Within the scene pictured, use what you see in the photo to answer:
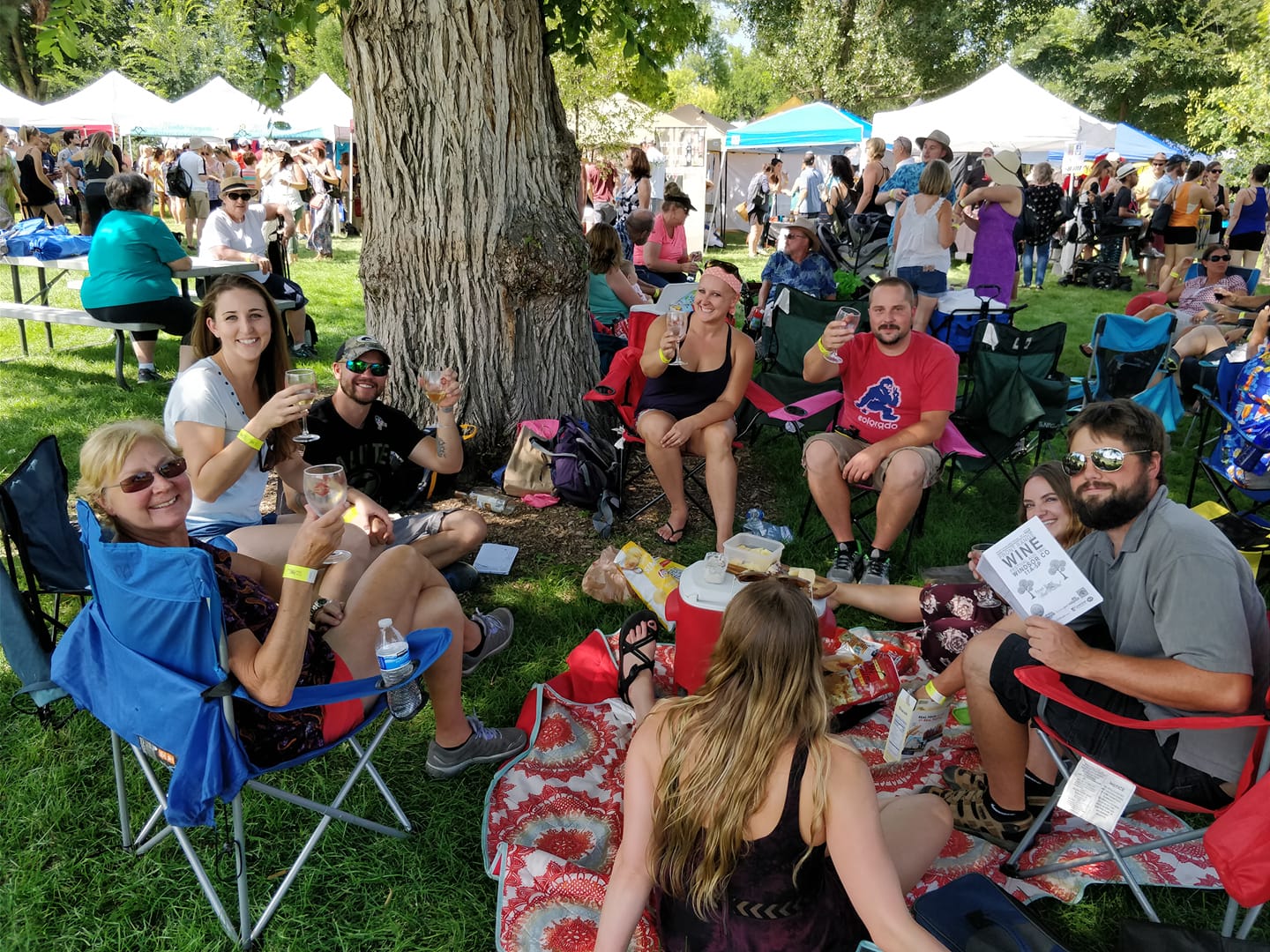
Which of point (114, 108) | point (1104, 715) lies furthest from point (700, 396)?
point (114, 108)

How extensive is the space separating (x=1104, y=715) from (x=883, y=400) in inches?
94.7

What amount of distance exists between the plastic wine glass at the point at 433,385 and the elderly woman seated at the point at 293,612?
845 millimetres

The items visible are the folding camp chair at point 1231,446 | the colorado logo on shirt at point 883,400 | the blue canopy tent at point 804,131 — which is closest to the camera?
the folding camp chair at point 1231,446

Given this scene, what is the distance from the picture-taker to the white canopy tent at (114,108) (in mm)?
18688

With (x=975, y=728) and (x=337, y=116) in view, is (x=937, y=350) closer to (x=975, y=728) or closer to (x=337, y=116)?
(x=975, y=728)

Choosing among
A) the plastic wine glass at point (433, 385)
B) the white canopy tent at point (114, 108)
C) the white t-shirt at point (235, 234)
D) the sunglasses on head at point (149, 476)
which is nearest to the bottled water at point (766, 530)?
the plastic wine glass at point (433, 385)

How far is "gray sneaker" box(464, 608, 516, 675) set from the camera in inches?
132

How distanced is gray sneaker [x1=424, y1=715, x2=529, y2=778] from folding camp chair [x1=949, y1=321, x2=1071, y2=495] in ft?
9.59

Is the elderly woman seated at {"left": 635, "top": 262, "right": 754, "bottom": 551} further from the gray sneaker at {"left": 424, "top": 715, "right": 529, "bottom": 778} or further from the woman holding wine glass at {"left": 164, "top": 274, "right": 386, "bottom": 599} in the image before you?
the gray sneaker at {"left": 424, "top": 715, "right": 529, "bottom": 778}

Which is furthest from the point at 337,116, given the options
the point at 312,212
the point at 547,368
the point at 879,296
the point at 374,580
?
the point at 374,580

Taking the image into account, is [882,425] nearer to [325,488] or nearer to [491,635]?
[491,635]

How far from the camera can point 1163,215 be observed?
A: 39.7ft

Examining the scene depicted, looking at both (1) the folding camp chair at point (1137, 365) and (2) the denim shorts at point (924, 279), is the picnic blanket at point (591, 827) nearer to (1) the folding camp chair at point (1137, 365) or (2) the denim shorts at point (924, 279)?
(1) the folding camp chair at point (1137, 365)

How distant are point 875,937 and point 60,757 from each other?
8.54 ft
